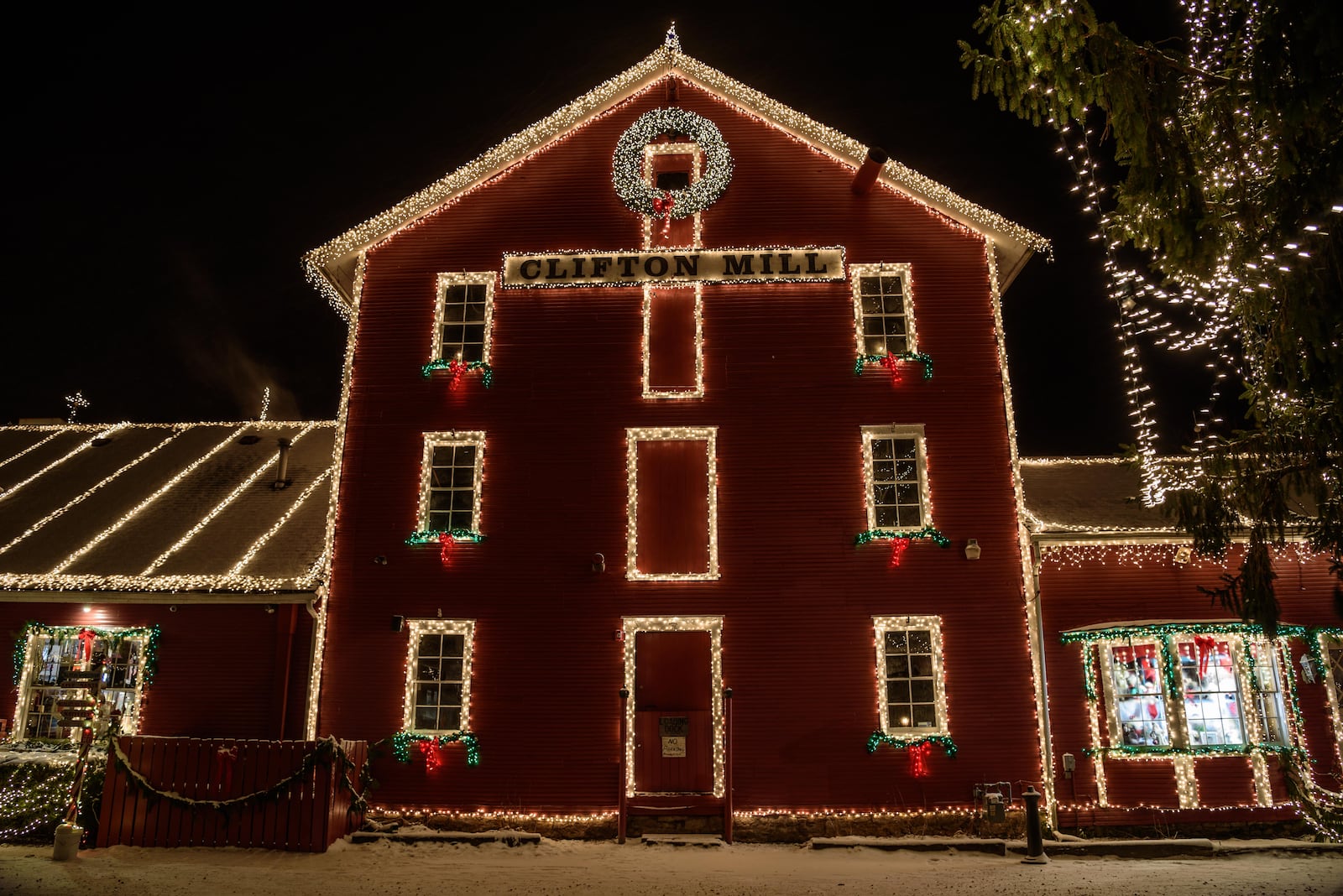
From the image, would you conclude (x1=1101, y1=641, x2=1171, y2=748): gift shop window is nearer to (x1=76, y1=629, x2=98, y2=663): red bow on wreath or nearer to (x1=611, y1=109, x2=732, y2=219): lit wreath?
(x1=611, y1=109, x2=732, y2=219): lit wreath

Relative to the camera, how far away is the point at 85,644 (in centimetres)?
1359

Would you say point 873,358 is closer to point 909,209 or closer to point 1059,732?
point 909,209

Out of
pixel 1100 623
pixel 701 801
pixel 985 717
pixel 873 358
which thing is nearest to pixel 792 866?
pixel 701 801

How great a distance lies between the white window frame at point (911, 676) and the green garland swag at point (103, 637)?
10695 mm

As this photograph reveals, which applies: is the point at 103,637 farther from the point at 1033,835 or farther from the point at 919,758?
the point at 1033,835

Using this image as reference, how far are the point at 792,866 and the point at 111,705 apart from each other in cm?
1038

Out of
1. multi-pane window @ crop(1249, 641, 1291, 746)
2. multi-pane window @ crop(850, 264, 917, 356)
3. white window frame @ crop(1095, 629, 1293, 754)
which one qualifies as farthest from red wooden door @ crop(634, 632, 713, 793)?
multi-pane window @ crop(1249, 641, 1291, 746)

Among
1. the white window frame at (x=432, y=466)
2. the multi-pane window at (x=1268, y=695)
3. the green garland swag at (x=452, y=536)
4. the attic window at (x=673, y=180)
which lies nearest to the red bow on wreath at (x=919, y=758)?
the multi-pane window at (x=1268, y=695)

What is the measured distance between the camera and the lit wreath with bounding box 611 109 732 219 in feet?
48.2

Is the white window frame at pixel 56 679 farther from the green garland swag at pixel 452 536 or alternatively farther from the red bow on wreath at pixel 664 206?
the red bow on wreath at pixel 664 206

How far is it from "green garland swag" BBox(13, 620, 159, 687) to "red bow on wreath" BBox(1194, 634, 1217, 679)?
15.2 metres

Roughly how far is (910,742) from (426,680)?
6859 mm

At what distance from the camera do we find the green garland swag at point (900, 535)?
41.9 feet

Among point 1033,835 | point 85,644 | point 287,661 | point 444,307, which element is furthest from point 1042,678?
point 85,644
